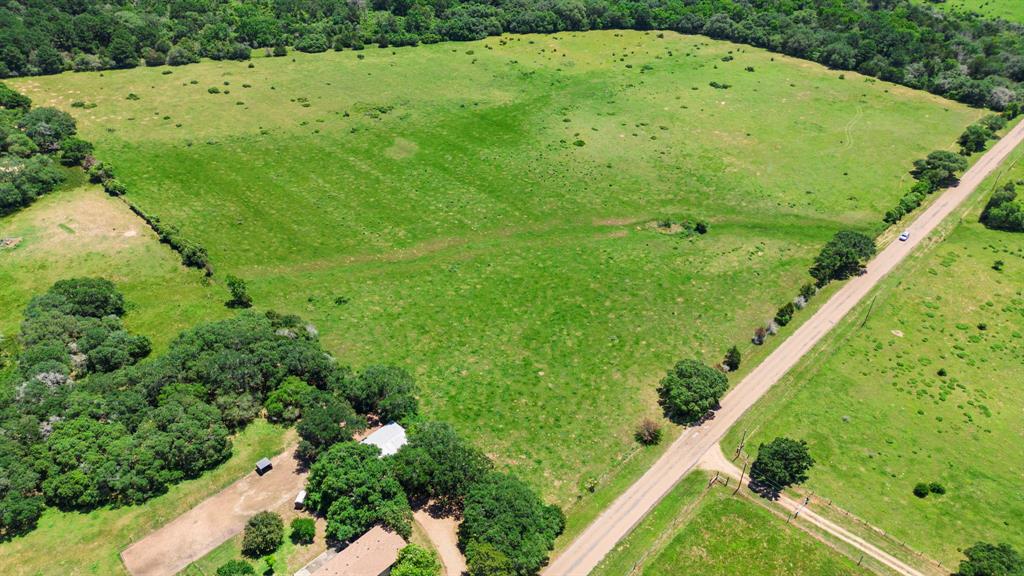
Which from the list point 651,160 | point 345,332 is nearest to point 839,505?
point 345,332

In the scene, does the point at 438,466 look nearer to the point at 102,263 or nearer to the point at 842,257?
the point at 102,263

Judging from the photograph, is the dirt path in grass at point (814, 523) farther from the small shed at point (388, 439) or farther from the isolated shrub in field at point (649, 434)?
the small shed at point (388, 439)

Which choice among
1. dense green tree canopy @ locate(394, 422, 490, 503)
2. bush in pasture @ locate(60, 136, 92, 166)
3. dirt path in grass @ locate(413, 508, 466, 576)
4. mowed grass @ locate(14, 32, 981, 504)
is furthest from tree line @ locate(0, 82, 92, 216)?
dirt path in grass @ locate(413, 508, 466, 576)

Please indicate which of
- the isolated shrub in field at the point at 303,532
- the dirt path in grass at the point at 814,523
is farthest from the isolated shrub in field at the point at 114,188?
the dirt path in grass at the point at 814,523

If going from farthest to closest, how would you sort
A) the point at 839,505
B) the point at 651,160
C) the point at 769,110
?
the point at 769,110 → the point at 651,160 → the point at 839,505

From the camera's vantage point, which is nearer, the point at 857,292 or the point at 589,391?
the point at 589,391

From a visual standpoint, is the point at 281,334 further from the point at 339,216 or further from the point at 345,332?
the point at 339,216

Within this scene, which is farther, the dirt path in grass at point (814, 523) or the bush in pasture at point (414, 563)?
the dirt path in grass at point (814, 523)
